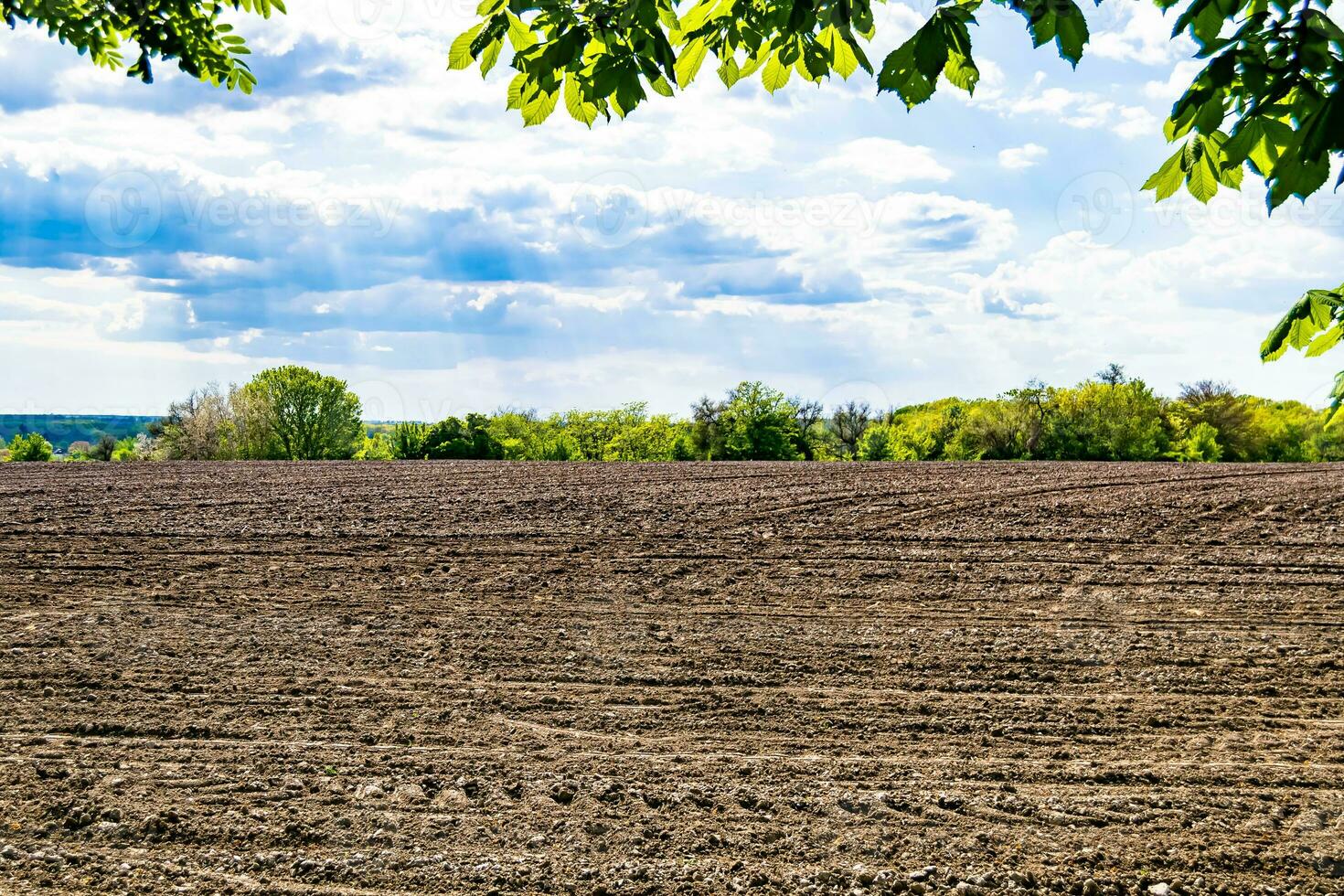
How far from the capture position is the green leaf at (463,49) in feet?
12.0

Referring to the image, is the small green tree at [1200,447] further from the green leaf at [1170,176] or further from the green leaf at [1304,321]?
the green leaf at [1170,176]

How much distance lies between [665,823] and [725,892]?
584 millimetres

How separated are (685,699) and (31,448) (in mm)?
44245

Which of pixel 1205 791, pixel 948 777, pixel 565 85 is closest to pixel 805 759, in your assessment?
Result: pixel 948 777

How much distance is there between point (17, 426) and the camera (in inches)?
1833

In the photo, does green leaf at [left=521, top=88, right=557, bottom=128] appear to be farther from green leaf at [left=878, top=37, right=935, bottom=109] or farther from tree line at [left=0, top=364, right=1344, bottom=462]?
tree line at [left=0, top=364, right=1344, bottom=462]

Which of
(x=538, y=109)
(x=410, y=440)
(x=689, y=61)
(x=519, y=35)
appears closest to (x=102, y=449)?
(x=410, y=440)

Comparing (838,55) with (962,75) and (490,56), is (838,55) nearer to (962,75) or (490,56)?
(962,75)

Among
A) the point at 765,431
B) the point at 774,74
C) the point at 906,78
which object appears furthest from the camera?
the point at 765,431

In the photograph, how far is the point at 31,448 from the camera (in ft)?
133

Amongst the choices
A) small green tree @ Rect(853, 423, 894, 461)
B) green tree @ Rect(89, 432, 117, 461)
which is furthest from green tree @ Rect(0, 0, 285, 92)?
green tree @ Rect(89, 432, 117, 461)

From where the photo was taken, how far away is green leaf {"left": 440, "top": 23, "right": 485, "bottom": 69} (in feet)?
12.0

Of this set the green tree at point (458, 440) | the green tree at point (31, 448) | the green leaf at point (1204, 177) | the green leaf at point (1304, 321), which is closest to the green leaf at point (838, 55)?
the green leaf at point (1204, 177)

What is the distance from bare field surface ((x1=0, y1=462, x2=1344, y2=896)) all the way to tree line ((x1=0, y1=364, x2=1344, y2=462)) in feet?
56.4
